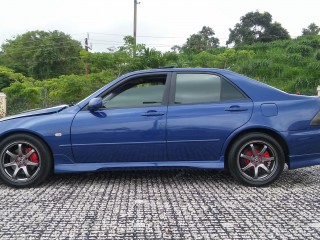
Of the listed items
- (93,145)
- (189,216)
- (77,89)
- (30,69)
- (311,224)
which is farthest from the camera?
(30,69)

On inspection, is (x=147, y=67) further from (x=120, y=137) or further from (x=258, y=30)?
(x=258, y=30)

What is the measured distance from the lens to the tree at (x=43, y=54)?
49625 mm

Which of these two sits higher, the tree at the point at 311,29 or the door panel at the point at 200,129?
the tree at the point at 311,29

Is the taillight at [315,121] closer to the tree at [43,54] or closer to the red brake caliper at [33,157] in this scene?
the red brake caliper at [33,157]

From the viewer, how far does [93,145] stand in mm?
4531

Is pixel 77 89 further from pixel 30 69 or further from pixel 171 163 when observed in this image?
pixel 30 69

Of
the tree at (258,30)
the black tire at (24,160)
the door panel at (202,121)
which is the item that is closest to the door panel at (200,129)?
the door panel at (202,121)

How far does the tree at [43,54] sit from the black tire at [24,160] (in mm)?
40083

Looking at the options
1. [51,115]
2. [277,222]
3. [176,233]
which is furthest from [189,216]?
[51,115]

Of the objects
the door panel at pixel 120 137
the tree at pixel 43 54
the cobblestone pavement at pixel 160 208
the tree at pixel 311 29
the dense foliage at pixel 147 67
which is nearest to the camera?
the cobblestone pavement at pixel 160 208

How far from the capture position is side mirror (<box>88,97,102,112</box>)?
15.0ft

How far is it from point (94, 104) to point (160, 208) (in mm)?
1590

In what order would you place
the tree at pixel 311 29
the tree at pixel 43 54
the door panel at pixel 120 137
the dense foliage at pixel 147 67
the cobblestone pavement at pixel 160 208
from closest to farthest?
the cobblestone pavement at pixel 160 208 → the door panel at pixel 120 137 → the dense foliage at pixel 147 67 → the tree at pixel 43 54 → the tree at pixel 311 29

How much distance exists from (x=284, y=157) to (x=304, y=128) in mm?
436
